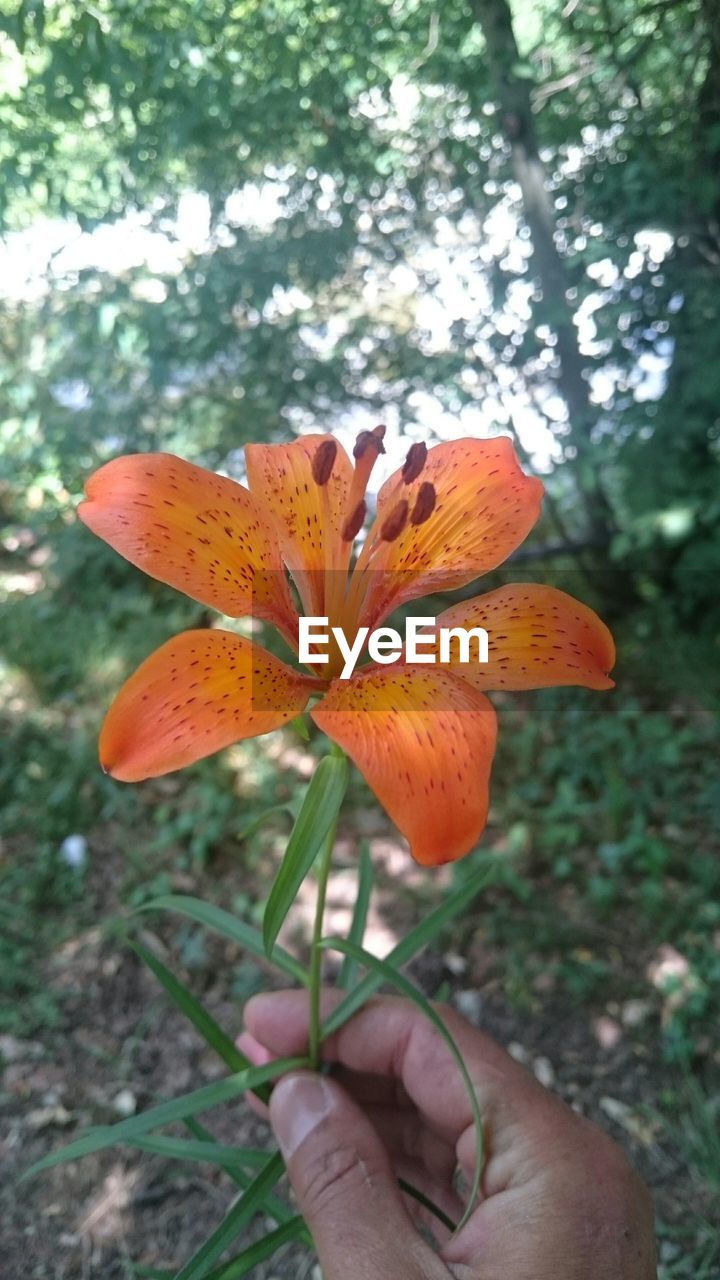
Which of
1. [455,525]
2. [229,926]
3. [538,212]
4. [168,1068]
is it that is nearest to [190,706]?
[455,525]

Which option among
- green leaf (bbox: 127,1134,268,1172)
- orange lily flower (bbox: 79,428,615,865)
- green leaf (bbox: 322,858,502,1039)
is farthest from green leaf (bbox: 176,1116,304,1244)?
orange lily flower (bbox: 79,428,615,865)

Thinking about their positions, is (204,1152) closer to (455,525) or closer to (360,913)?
(360,913)

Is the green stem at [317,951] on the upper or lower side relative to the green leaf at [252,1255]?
upper

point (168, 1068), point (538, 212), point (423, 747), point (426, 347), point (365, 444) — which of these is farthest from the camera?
point (426, 347)

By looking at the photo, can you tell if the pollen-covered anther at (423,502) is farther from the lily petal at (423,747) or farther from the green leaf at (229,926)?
the green leaf at (229,926)

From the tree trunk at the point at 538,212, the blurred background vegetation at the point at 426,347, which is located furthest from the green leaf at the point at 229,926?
the tree trunk at the point at 538,212

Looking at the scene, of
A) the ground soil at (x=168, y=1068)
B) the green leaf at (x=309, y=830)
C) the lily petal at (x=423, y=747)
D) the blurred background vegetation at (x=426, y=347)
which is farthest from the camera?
the blurred background vegetation at (x=426, y=347)

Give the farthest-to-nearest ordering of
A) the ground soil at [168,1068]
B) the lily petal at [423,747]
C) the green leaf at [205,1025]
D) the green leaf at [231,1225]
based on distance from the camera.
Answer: the ground soil at [168,1068]
the green leaf at [205,1025]
the green leaf at [231,1225]
the lily petal at [423,747]
